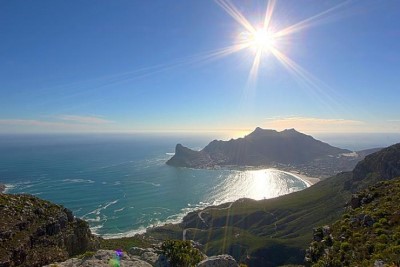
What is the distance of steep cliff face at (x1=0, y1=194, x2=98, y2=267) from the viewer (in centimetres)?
4381

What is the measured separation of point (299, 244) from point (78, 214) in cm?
13293

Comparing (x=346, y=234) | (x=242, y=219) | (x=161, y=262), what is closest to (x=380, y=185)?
(x=346, y=234)

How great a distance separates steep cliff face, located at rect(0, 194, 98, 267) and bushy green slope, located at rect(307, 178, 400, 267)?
37.6 meters

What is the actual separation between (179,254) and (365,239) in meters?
21.9

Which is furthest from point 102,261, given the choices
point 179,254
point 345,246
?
point 345,246

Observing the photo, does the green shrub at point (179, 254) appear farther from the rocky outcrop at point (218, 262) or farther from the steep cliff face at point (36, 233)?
the steep cliff face at point (36, 233)

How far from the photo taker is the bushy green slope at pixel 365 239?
24.8 m

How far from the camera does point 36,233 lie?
165 ft

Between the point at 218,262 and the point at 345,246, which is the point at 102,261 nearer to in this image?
the point at 218,262

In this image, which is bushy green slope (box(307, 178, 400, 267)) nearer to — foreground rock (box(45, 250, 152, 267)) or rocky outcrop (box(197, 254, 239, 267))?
rocky outcrop (box(197, 254, 239, 267))

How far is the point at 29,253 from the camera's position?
4547cm

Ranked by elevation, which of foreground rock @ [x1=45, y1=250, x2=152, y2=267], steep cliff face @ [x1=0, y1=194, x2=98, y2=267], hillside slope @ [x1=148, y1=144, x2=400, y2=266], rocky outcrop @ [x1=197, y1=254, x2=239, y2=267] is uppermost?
foreground rock @ [x1=45, y1=250, x2=152, y2=267]

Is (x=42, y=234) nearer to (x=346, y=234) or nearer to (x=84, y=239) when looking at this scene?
(x=84, y=239)

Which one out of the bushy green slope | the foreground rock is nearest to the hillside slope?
the bushy green slope
